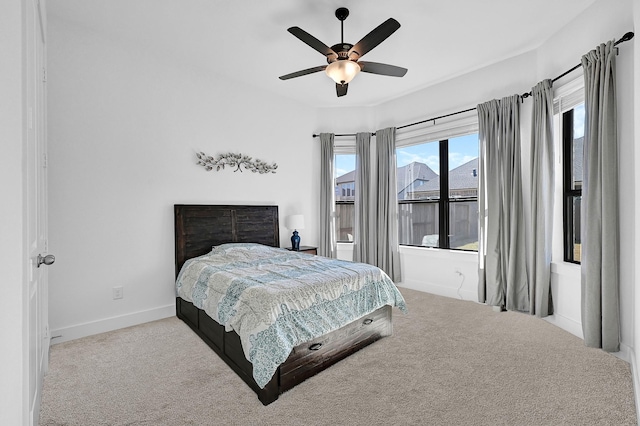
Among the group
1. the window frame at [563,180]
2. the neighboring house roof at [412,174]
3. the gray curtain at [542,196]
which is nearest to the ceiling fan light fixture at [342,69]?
the gray curtain at [542,196]

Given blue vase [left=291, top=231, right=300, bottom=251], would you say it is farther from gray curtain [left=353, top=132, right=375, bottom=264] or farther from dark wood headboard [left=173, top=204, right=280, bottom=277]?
gray curtain [left=353, top=132, right=375, bottom=264]

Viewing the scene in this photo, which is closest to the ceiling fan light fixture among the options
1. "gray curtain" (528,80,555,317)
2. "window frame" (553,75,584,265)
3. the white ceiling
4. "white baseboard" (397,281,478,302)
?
the white ceiling

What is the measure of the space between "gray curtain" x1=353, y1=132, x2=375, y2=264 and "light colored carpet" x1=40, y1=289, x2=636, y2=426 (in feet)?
6.92

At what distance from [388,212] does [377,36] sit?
273cm

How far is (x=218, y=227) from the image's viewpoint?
3.71 metres

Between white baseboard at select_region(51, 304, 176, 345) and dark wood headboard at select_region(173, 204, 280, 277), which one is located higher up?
dark wood headboard at select_region(173, 204, 280, 277)

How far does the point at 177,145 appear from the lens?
3.47 metres

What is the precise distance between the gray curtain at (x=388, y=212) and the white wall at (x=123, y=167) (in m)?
2.02

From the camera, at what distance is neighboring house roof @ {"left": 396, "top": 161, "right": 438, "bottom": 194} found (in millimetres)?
4532

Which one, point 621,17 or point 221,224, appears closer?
point 621,17

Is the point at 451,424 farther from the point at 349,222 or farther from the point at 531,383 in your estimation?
the point at 349,222

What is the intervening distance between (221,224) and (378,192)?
2.38 metres

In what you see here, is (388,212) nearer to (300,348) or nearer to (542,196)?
(542,196)

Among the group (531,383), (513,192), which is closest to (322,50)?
(513,192)
